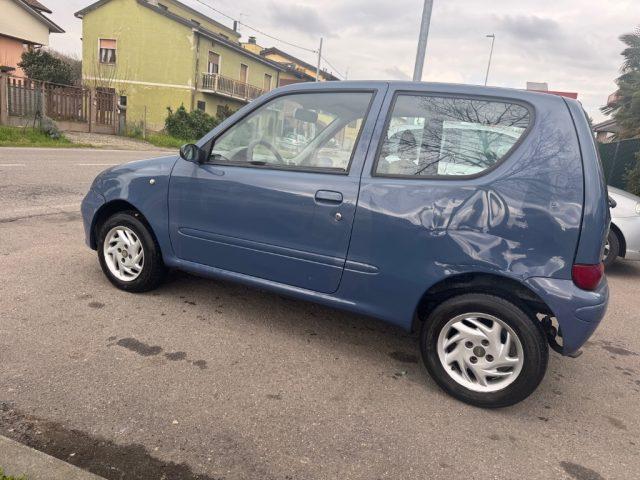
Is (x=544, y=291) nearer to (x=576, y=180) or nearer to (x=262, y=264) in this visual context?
(x=576, y=180)

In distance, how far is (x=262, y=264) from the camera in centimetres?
342

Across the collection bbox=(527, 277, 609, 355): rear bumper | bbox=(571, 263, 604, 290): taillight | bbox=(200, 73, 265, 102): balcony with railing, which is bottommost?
bbox=(527, 277, 609, 355): rear bumper

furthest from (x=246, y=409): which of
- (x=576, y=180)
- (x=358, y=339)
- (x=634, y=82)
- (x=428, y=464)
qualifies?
(x=634, y=82)

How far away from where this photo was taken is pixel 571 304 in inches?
105

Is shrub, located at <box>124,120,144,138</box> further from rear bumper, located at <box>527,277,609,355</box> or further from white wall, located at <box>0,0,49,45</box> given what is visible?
rear bumper, located at <box>527,277,609,355</box>

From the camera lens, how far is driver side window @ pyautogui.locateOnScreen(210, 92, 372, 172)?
10.7 feet

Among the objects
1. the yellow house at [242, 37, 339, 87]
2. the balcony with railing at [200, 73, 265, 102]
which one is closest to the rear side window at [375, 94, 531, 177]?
the balcony with railing at [200, 73, 265, 102]

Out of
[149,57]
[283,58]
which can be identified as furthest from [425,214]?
[283,58]

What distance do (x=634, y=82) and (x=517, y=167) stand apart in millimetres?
18642

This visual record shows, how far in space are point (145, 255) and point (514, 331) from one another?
2.72m

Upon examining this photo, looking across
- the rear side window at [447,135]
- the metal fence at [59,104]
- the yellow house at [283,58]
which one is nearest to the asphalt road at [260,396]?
the rear side window at [447,135]

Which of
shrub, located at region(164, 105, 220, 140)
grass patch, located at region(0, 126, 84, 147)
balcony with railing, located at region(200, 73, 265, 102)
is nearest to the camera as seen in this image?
grass patch, located at region(0, 126, 84, 147)

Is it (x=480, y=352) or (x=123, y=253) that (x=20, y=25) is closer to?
(x=123, y=253)

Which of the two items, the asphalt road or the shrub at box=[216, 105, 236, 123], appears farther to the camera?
the shrub at box=[216, 105, 236, 123]
